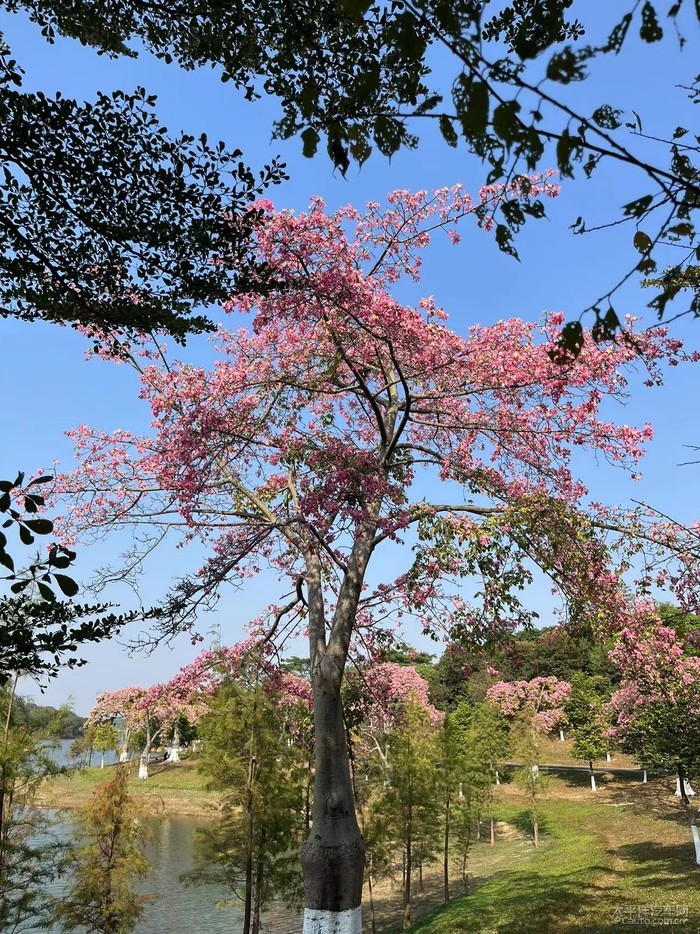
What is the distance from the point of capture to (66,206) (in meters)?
4.42

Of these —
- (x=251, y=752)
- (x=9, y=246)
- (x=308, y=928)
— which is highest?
(x=9, y=246)

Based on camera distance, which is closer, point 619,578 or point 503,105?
point 503,105

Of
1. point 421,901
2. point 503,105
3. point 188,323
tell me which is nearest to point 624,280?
point 503,105

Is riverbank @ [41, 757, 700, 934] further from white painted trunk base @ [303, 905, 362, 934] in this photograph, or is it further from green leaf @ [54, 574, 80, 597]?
green leaf @ [54, 574, 80, 597]

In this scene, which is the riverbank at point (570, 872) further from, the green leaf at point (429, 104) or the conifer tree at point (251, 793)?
the green leaf at point (429, 104)

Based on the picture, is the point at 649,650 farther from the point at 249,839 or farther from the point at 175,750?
the point at 175,750

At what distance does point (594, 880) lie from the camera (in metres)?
17.5

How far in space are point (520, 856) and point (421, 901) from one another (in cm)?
505

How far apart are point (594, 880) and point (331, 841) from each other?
1450 centimetres

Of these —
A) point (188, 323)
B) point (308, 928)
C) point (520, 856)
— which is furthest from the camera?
point (520, 856)

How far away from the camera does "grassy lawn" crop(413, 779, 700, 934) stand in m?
13.6

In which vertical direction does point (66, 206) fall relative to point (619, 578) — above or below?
above

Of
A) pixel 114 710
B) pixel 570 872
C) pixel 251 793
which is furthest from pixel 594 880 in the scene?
pixel 114 710

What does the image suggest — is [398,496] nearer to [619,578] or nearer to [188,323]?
[619,578]
